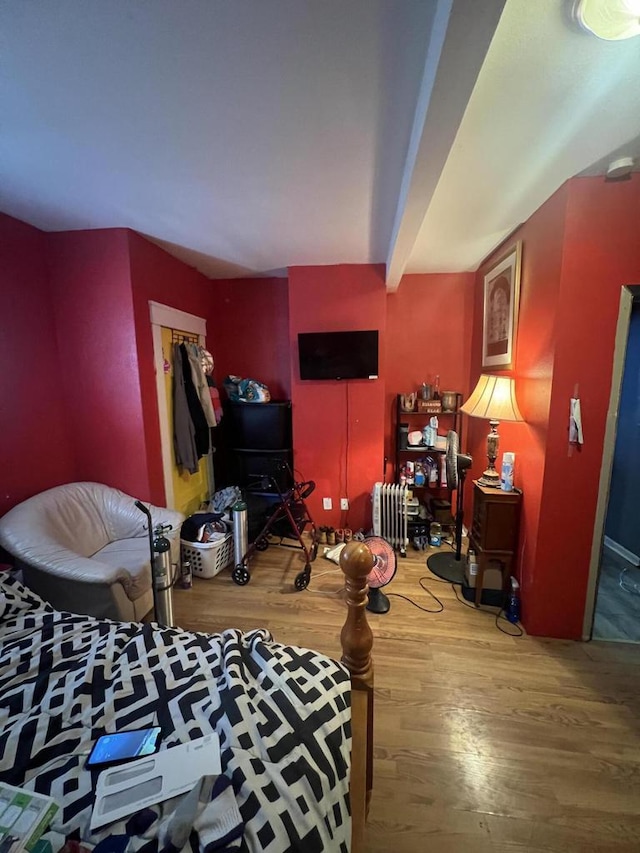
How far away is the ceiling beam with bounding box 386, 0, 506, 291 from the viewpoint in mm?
744

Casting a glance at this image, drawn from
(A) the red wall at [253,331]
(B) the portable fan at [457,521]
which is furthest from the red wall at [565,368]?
(A) the red wall at [253,331]

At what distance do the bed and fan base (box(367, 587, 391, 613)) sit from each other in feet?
3.23

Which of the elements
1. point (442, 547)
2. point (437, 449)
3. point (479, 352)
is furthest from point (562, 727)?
point (479, 352)

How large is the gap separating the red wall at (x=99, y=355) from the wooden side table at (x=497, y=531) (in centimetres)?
240

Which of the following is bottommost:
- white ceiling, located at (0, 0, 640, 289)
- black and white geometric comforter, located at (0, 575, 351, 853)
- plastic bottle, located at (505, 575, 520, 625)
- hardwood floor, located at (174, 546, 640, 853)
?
hardwood floor, located at (174, 546, 640, 853)

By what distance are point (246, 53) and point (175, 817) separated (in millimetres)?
1944

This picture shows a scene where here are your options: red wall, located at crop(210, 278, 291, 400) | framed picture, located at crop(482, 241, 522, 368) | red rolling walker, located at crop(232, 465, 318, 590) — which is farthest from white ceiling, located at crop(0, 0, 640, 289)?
red rolling walker, located at crop(232, 465, 318, 590)

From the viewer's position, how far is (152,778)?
729mm

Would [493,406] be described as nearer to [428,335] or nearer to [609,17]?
[428,335]

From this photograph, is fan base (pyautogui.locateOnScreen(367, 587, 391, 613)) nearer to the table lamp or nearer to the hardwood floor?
the hardwood floor

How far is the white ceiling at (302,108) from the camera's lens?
33.8 inches

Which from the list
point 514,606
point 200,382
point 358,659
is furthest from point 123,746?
point 200,382

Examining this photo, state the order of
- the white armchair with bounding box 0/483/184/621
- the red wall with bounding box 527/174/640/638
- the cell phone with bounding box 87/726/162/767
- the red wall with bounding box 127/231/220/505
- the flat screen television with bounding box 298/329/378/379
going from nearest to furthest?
the cell phone with bounding box 87/726/162/767, the red wall with bounding box 527/174/640/638, the white armchair with bounding box 0/483/184/621, the red wall with bounding box 127/231/220/505, the flat screen television with bounding box 298/329/378/379

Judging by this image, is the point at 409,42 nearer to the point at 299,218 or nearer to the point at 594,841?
the point at 299,218
